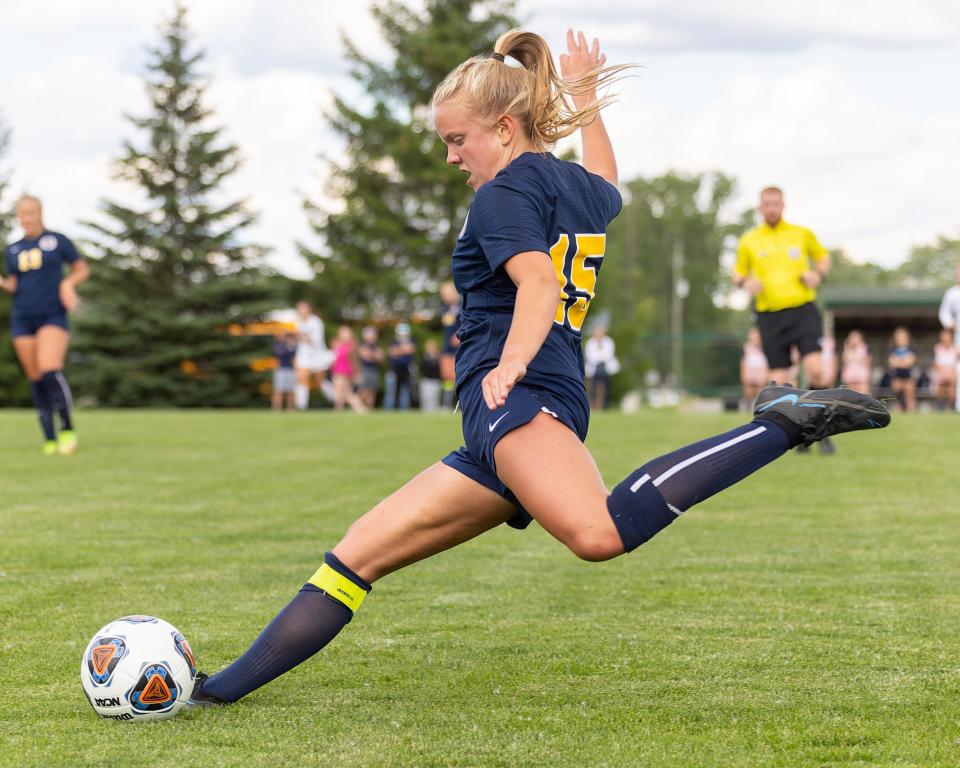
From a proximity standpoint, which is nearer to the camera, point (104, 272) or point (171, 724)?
point (171, 724)

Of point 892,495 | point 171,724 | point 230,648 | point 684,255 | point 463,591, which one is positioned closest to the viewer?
point 171,724

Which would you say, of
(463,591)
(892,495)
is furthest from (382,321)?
(463,591)

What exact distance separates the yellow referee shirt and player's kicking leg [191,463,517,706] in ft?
31.5

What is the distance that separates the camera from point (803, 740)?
339cm

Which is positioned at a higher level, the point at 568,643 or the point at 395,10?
the point at 395,10

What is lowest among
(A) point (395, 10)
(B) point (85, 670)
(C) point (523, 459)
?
(B) point (85, 670)

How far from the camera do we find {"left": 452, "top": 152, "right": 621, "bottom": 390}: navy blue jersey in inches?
134

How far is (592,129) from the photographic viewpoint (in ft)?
13.8

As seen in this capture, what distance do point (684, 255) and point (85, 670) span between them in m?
101

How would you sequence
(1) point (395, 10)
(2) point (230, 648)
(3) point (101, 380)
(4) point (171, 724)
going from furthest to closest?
(1) point (395, 10)
(3) point (101, 380)
(2) point (230, 648)
(4) point (171, 724)

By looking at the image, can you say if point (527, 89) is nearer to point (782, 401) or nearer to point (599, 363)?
point (782, 401)

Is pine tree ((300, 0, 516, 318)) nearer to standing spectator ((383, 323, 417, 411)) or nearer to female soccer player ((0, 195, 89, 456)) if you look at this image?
standing spectator ((383, 323, 417, 411))

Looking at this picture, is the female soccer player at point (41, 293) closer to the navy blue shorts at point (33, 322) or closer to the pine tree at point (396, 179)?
the navy blue shorts at point (33, 322)

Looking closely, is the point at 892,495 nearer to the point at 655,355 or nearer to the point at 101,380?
the point at 101,380
